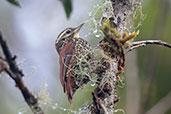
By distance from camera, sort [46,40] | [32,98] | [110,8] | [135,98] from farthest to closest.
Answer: [46,40] < [135,98] < [110,8] < [32,98]

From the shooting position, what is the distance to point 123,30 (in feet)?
5.49

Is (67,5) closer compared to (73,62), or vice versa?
(67,5)

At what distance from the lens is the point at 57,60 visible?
19.9 feet

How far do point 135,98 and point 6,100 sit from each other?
126 inches

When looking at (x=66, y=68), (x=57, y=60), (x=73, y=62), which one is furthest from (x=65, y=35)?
(x=57, y=60)

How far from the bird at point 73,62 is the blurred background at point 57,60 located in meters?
0.11

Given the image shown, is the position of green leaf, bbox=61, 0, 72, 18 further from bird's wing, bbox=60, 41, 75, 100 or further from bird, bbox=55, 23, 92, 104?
bird's wing, bbox=60, 41, 75, 100

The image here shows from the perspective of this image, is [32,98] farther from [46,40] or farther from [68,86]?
[46,40]

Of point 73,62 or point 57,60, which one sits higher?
point 57,60

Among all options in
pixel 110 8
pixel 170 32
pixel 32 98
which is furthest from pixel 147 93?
pixel 32 98

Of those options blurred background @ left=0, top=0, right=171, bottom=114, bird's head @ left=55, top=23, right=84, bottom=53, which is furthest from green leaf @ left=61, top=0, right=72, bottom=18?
bird's head @ left=55, top=23, right=84, bottom=53

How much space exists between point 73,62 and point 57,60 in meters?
3.99

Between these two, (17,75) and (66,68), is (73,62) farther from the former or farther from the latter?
(17,75)

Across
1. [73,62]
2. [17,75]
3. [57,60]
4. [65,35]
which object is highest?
[57,60]
